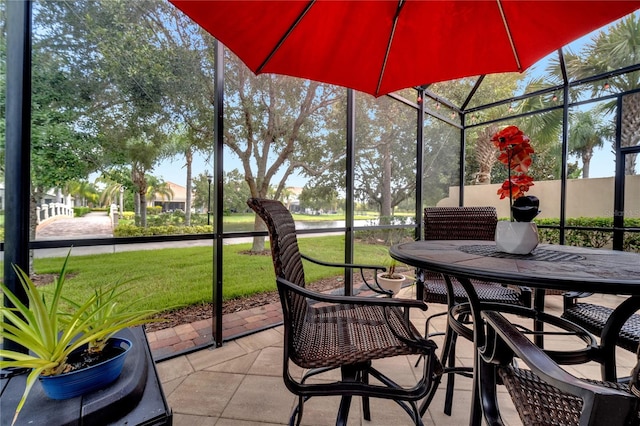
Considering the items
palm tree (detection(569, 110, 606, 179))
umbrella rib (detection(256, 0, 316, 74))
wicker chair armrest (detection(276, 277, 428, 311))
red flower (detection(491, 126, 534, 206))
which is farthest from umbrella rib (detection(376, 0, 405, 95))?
palm tree (detection(569, 110, 606, 179))

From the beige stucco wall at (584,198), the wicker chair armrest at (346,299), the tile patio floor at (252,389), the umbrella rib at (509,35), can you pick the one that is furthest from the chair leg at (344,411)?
the beige stucco wall at (584,198)

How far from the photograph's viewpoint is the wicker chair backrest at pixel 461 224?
2314mm

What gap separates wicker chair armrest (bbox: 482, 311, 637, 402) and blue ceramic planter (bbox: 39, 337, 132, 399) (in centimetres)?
119

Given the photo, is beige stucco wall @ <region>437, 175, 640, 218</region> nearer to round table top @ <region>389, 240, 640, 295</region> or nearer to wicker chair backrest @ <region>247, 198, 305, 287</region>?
round table top @ <region>389, 240, 640, 295</region>

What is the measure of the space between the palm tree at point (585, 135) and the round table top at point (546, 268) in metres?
3.60

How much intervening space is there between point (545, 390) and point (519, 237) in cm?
77

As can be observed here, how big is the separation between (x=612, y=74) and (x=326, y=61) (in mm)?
3980

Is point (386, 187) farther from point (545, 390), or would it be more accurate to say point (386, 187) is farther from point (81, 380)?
point (81, 380)

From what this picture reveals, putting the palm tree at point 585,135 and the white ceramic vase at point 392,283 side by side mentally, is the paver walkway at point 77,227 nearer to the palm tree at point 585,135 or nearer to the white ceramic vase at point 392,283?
the white ceramic vase at point 392,283

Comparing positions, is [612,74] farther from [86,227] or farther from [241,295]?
[86,227]

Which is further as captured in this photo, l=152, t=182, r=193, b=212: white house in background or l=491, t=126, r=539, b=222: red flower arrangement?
l=152, t=182, r=193, b=212: white house in background

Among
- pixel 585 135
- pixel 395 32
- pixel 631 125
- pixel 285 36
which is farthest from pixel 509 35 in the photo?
pixel 585 135

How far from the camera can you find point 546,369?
62 centimetres

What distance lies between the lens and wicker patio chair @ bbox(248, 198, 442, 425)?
948 mm
